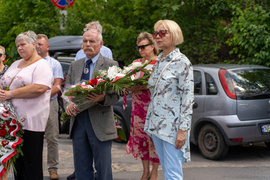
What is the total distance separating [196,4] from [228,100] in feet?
17.2

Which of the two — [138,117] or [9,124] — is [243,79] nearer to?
[138,117]

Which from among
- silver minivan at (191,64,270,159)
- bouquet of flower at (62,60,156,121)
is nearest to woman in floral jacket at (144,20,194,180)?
bouquet of flower at (62,60,156,121)

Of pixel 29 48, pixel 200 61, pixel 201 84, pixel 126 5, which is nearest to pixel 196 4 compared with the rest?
pixel 200 61

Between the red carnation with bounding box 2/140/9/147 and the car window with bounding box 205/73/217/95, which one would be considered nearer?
the red carnation with bounding box 2/140/9/147

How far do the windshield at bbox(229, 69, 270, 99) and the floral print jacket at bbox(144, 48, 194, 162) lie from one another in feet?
11.2

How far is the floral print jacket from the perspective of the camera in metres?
3.76

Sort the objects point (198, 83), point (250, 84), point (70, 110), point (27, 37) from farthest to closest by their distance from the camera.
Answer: point (198, 83) < point (250, 84) < point (27, 37) < point (70, 110)

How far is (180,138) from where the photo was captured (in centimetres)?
375

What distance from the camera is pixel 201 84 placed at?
754 centimetres

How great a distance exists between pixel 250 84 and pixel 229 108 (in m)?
0.62

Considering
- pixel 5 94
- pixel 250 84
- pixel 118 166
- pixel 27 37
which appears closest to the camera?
pixel 5 94

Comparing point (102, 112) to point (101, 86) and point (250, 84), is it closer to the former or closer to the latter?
point (101, 86)

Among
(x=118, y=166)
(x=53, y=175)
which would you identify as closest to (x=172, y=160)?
(x=53, y=175)

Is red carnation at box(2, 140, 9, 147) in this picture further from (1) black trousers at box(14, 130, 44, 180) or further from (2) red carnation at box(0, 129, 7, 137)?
(1) black trousers at box(14, 130, 44, 180)
